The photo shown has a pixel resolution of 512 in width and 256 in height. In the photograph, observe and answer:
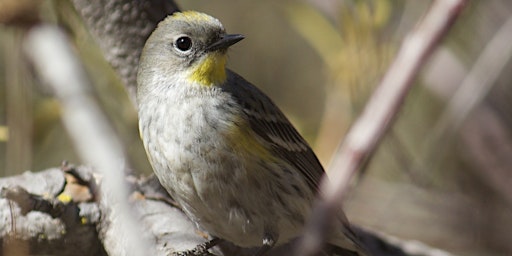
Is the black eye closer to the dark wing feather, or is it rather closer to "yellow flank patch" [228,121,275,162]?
the dark wing feather

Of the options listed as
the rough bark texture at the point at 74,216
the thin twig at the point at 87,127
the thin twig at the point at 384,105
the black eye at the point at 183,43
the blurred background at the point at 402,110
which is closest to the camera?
the thin twig at the point at 384,105

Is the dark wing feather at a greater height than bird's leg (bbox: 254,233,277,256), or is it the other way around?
the dark wing feather

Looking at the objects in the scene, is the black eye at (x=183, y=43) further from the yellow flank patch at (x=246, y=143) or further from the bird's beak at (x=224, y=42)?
the yellow flank patch at (x=246, y=143)

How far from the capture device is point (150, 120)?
10.2ft

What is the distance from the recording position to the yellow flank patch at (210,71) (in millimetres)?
3215

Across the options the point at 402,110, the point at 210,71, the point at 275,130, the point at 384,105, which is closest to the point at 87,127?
the point at 210,71

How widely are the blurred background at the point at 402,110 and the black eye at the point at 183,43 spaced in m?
0.45

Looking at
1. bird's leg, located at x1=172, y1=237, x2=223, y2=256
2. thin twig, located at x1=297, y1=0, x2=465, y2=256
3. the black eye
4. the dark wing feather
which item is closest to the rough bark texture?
bird's leg, located at x1=172, y1=237, x2=223, y2=256

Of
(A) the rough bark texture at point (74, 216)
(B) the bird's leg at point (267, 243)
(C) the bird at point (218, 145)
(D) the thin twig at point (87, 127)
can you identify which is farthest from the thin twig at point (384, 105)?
(B) the bird's leg at point (267, 243)

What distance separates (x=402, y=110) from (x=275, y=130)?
35.1 inches

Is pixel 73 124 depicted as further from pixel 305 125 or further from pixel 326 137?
Answer: pixel 305 125

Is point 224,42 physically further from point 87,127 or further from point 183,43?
point 87,127

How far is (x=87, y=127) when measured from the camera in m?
2.15

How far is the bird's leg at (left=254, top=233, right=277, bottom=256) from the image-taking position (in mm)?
3143
